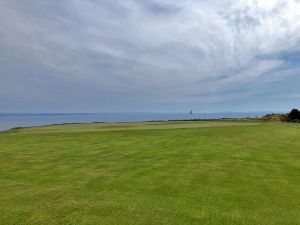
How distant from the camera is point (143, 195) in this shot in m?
11.5

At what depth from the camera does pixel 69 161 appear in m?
18.9

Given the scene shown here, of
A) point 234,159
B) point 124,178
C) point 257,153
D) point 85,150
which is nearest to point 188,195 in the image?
point 124,178

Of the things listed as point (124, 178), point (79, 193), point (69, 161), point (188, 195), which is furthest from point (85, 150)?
point (188, 195)

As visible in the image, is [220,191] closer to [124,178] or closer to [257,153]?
[124,178]

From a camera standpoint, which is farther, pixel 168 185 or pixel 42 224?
pixel 168 185

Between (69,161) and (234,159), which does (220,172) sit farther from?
(69,161)

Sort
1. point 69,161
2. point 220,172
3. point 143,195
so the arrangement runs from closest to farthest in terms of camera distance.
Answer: point 143,195
point 220,172
point 69,161

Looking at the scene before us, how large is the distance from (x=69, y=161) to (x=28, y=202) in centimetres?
821

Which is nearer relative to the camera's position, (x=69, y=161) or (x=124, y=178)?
(x=124, y=178)

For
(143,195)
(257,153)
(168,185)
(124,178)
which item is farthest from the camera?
(257,153)

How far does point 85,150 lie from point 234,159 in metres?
11.3

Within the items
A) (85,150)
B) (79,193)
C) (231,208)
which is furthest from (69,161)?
(231,208)

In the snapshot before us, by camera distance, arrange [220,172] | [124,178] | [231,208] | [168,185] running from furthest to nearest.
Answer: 1. [220,172]
2. [124,178]
3. [168,185]
4. [231,208]

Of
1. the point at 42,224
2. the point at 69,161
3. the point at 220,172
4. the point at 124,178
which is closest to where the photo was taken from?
the point at 42,224
